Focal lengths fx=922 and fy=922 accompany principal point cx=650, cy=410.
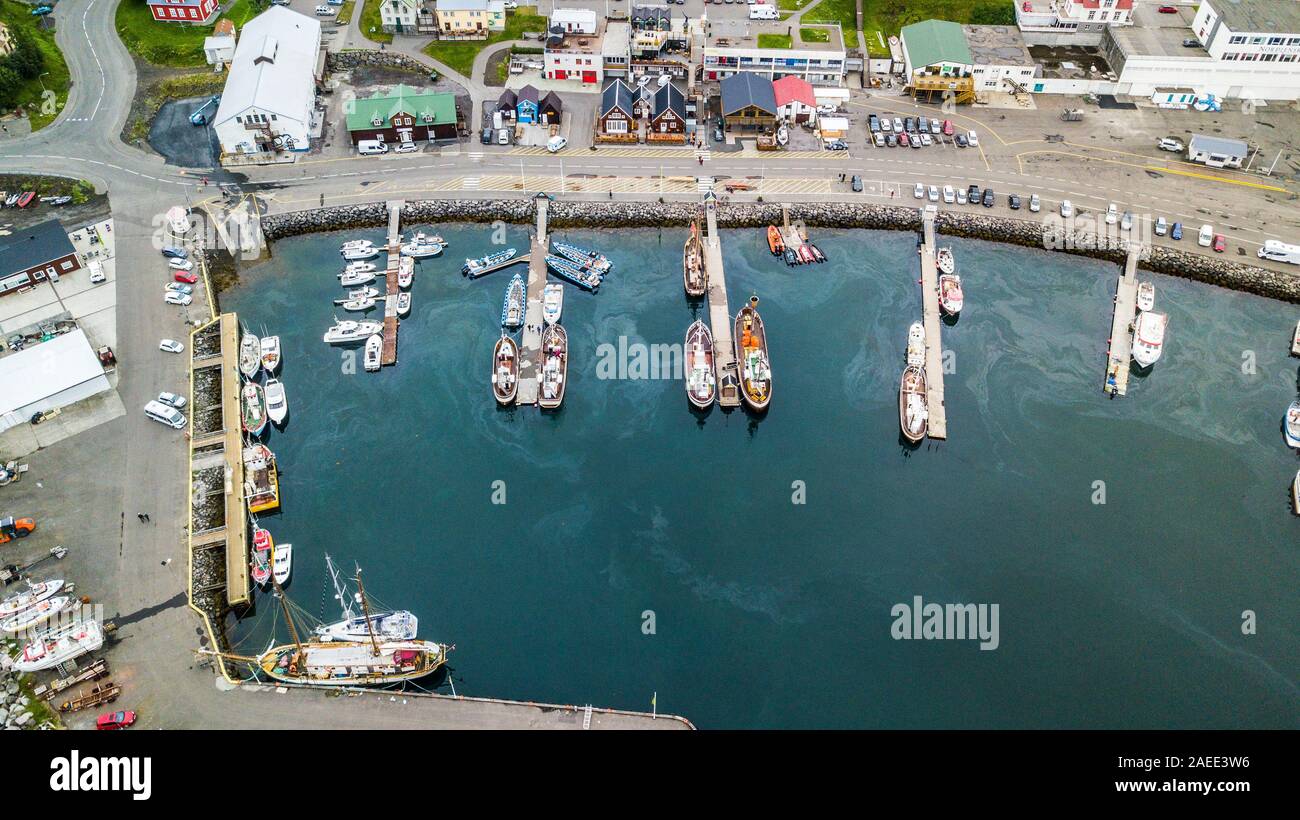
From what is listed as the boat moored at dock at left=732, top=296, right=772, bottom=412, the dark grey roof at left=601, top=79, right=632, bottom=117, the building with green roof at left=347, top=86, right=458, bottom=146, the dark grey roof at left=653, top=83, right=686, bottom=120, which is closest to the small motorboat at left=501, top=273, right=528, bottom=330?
the boat moored at dock at left=732, top=296, right=772, bottom=412

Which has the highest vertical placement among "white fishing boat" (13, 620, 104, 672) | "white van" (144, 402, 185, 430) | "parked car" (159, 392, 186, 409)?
"parked car" (159, 392, 186, 409)

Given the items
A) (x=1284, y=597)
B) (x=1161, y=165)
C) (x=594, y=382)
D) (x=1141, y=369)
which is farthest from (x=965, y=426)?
(x=1161, y=165)

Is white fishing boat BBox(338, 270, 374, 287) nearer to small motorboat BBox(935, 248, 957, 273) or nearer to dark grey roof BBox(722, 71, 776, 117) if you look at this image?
dark grey roof BBox(722, 71, 776, 117)

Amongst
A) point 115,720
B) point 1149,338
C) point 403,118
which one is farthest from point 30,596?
point 1149,338

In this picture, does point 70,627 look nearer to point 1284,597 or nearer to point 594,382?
point 594,382

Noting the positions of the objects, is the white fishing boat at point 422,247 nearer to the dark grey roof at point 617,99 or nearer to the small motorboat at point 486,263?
the small motorboat at point 486,263

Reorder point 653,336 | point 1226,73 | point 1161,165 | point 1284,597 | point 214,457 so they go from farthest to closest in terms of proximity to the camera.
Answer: point 1226,73 → point 1161,165 → point 653,336 → point 214,457 → point 1284,597
